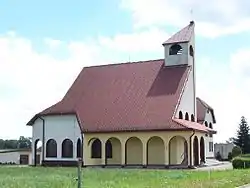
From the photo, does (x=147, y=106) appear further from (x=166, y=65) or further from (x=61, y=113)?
(x=61, y=113)

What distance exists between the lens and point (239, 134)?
70375 mm

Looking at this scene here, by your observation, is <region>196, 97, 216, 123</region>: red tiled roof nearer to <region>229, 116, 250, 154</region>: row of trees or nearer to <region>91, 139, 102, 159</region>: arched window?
<region>229, 116, 250, 154</region>: row of trees

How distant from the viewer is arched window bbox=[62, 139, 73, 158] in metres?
45.7

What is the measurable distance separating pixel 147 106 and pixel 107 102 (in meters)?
4.60

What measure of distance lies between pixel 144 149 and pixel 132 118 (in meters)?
2.93

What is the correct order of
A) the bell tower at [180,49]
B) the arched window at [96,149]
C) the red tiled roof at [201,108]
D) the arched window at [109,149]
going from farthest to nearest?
the red tiled roof at [201,108] < the bell tower at [180,49] < the arched window at [96,149] < the arched window at [109,149]

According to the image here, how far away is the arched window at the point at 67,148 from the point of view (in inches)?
1800

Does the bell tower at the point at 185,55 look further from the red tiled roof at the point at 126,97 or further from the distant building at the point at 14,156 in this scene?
the distant building at the point at 14,156

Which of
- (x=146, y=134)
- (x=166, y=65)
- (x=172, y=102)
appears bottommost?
(x=146, y=134)

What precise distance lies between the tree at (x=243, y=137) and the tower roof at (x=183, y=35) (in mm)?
27428

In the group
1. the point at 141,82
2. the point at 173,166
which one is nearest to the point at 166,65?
the point at 141,82

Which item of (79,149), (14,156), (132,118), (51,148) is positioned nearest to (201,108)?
(132,118)

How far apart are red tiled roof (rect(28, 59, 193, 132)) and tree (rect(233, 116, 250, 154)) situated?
2786 centimetres

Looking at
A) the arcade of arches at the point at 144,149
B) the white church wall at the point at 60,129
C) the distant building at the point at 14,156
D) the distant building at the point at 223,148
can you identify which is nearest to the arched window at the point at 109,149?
the arcade of arches at the point at 144,149
